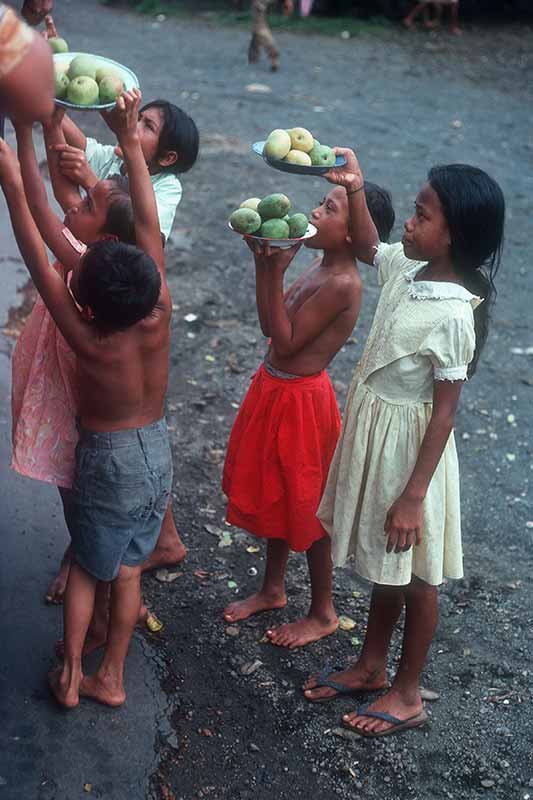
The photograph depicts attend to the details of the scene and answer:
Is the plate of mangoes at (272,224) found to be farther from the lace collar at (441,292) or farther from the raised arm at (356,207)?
the lace collar at (441,292)

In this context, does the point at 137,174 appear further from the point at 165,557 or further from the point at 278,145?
the point at 165,557

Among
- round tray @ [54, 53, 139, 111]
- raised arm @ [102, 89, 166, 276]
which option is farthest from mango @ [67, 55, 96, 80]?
raised arm @ [102, 89, 166, 276]

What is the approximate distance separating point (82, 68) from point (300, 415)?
1261 millimetres

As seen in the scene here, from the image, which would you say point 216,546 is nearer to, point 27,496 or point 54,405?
point 27,496

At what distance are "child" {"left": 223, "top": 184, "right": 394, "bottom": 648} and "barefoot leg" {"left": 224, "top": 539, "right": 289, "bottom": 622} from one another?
0.04 ft

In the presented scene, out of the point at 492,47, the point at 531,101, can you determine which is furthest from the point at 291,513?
the point at 492,47

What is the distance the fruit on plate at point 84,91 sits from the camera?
2.57 meters

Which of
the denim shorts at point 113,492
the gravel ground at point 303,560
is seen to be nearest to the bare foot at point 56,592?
the gravel ground at point 303,560

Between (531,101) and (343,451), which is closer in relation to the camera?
(343,451)

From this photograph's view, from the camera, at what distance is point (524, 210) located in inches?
310

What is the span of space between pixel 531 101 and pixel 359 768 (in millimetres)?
10610

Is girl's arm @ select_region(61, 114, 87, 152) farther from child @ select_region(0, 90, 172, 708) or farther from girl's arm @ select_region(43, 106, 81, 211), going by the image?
child @ select_region(0, 90, 172, 708)

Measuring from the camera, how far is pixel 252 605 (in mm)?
3279

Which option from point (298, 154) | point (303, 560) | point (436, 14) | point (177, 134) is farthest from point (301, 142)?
point (436, 14)
